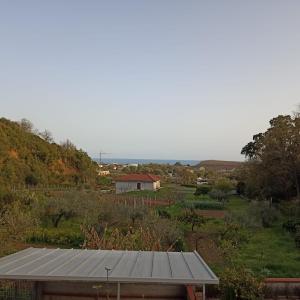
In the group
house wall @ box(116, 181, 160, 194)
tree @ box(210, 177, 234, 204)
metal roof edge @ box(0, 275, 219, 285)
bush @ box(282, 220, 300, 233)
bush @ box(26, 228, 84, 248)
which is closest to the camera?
metal roof edge @ box(0, 275, 219, 285)

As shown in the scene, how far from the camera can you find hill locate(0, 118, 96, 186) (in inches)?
2076

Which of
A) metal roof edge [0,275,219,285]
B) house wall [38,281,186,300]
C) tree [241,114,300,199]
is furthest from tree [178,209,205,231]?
metal roof edge [0,275,219,285]

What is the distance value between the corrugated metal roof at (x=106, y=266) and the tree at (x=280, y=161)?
81.3ft

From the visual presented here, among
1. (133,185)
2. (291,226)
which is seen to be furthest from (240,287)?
(133,185)

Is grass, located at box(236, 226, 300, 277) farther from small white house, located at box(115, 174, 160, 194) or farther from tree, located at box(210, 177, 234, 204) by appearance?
small white house, located at box(115, 174, 160, 194)

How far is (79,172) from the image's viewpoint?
6700 centimetres

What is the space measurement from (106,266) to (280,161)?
27.1 meters

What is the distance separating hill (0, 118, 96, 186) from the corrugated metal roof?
4298 centimetres

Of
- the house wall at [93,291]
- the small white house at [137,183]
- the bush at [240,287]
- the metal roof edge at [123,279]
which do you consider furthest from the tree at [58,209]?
the small white house at [137,183]

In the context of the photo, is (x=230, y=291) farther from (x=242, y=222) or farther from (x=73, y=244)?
(x=242, y=222)

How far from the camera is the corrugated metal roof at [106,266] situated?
20.3ft

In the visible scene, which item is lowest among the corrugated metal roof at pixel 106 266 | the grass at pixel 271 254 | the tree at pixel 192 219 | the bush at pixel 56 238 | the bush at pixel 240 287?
the grass at pixel 271 254

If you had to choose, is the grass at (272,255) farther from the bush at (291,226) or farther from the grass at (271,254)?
the bush at (291,226)

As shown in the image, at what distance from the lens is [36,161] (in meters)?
58.8
